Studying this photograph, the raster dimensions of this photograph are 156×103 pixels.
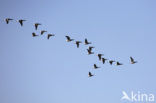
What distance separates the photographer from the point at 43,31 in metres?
61.9

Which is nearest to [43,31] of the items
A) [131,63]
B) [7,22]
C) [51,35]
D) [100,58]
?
[51,35]

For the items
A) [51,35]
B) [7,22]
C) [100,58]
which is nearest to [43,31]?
[51,35]

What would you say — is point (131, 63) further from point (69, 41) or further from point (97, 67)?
point (69, 41)

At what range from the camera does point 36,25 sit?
2416 inches

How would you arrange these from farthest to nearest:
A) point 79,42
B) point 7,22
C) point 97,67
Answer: point 97,67 < point 79,42 < point 7,22

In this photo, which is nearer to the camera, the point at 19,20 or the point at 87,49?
the point at 19,20

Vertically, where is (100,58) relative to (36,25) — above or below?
below

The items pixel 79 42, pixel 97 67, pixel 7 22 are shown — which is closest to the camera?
pixel 7 22

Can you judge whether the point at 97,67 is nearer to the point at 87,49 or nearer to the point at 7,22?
the point at 87,49

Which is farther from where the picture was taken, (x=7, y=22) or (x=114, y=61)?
(x=114, y=61)

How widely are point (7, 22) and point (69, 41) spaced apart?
1093cm

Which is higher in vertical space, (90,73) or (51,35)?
(51,35)

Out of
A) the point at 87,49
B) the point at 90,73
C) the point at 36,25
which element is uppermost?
the point at 36,25

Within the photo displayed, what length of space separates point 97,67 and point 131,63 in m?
6.98
